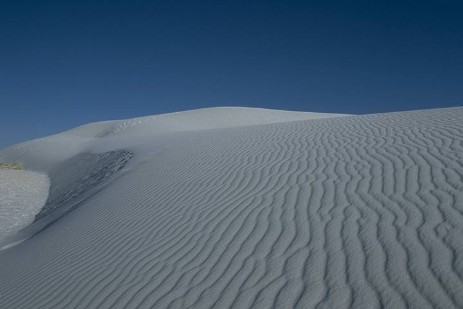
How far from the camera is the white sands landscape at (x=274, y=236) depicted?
10.4ft

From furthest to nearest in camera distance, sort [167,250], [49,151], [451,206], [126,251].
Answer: [49,151], [126,251], [167,250], [451,206]

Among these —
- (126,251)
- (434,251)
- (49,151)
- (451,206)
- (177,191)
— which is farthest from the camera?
(49,151)

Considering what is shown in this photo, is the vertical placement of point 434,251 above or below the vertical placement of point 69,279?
above

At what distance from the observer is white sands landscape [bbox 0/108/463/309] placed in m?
3.16

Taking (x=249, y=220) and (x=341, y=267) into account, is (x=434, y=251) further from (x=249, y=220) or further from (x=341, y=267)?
(x=249, y=220)

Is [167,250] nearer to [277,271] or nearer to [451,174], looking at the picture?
[277,271]

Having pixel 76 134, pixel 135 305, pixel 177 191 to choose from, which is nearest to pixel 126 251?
pixel 135 305

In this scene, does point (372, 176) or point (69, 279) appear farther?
point (372, 176)

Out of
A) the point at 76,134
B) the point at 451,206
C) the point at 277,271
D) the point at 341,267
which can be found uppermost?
the point at 76,134

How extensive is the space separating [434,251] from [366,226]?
79cm

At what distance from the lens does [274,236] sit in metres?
4.24

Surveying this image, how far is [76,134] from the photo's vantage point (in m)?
36.3

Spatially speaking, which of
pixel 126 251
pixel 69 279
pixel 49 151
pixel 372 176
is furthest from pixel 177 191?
pixel 49 151

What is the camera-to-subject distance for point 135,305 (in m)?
3.71
